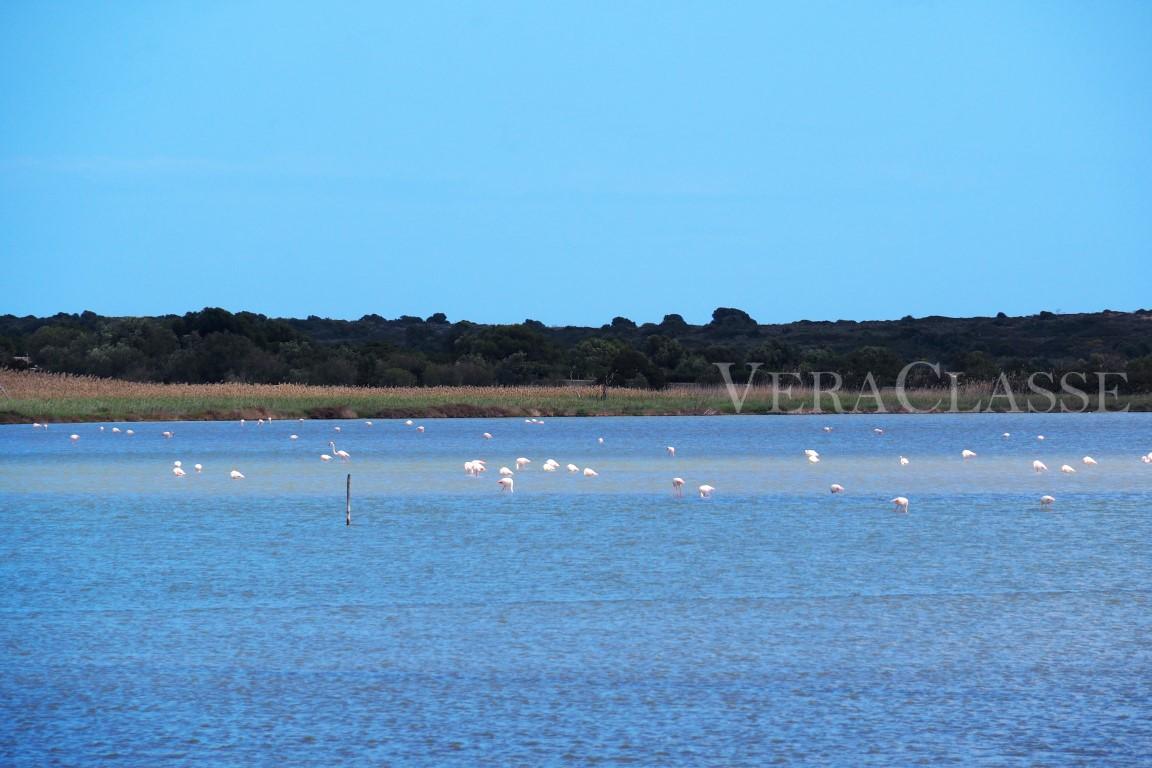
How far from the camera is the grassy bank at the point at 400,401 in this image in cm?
6681

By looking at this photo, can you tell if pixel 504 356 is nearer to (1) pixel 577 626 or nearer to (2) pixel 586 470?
(2) pixel 586 470

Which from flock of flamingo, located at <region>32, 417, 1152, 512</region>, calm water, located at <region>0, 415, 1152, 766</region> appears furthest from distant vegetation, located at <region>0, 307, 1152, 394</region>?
calm water, located at <region>0, 415, 1152, 766</region>

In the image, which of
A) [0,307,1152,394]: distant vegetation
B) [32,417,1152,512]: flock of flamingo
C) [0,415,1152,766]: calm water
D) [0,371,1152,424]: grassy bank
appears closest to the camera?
[0,415,1152,766]: calm water

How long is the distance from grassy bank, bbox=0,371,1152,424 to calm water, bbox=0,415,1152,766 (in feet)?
116

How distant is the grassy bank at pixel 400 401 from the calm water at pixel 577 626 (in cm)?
3525

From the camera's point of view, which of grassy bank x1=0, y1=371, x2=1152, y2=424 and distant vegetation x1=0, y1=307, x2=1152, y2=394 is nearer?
grassy bank x1=0, y1=371, x2=1152, y2=424

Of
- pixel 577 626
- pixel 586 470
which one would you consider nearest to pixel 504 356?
pixel 586 470

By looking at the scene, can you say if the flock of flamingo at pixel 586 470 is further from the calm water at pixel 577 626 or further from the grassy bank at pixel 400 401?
the grassy bank at pixel 400 401

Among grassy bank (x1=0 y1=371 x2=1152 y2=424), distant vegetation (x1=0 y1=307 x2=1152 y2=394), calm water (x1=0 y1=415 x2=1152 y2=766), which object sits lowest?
calm water (x1=0 y1=415 x2=1152 y2=766)

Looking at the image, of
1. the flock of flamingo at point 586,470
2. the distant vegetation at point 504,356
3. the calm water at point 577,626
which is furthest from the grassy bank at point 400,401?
the calm water at point 577,626

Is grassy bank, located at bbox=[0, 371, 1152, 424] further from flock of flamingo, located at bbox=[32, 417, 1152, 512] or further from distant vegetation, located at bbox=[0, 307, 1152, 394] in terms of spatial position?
flock of flamingo, located at bbox=[32, 417, 1152, 512]

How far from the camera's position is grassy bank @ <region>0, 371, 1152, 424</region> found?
219ft

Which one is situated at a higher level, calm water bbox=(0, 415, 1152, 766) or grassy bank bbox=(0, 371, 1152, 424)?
grassy bank bbox=(0, 371, 1152, 424)

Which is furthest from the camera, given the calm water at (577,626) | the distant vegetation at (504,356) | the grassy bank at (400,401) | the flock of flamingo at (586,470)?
the distant vegetation at (504,356)
